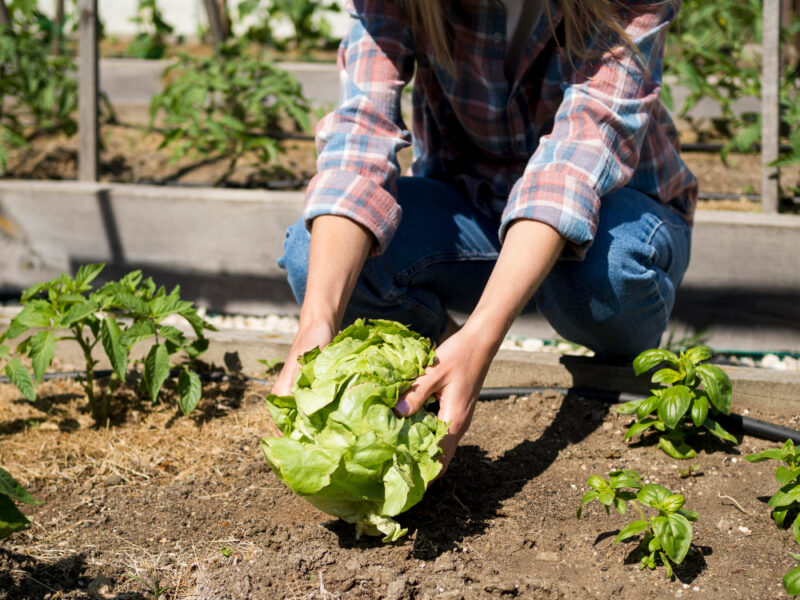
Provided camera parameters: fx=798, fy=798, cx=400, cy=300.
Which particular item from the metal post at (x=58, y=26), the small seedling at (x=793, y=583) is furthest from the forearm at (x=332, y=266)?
the metal post at (x=58, y=26)

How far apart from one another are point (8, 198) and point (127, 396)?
1504mm

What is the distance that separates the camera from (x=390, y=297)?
237 centimetres

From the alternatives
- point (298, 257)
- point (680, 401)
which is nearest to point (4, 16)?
point (298, 257)

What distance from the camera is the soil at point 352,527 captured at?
1.66 metres

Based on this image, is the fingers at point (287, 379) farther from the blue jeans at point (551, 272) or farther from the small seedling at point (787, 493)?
the small seedling at point (787, 493)

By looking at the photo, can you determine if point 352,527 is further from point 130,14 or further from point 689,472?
point 130,14

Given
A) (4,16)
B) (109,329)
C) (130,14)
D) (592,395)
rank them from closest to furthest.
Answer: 1. (109,329)
2. (592,395)
3. (4,16)
4. (130,14)

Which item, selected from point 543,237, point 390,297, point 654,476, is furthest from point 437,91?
point 654,476

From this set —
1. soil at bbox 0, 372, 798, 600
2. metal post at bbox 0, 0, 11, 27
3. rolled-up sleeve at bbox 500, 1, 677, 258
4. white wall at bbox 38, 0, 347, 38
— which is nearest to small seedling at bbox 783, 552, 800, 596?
soil at bbox 0, 372, 798, 600

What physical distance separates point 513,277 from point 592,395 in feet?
2.57

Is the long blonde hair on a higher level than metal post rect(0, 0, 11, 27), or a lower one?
higher

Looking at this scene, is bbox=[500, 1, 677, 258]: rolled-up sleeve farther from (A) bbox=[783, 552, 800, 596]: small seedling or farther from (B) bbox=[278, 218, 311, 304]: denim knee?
(A) bbox=[783, 552, 800, 596]: small seedling

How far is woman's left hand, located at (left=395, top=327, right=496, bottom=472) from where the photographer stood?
1.61 meters

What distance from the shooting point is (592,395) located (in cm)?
236
